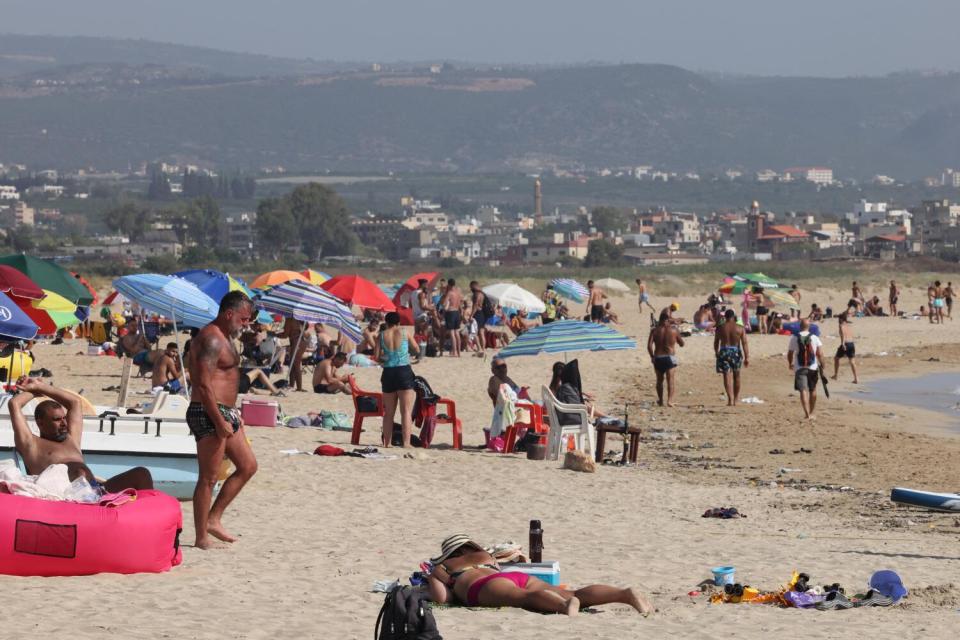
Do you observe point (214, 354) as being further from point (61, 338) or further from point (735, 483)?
point (61, 338)

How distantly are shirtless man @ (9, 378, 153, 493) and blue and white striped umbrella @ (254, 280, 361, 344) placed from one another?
7514 mm

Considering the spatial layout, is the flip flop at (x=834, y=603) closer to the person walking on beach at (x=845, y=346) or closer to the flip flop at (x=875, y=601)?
the flip flop at (x=875, y=601)

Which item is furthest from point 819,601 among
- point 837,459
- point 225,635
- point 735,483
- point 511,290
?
point 511,290

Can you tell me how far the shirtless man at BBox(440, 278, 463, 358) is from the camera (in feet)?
70.5

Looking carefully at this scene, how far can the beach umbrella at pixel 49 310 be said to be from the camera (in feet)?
45.9

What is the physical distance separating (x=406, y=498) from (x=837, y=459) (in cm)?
440

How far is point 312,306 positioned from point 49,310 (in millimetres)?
2470

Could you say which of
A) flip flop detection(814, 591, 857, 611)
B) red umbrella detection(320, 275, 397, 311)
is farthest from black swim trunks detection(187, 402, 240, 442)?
red umbrella detection(320, 275, 397, 311)

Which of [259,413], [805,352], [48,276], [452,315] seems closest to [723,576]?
[259,413]

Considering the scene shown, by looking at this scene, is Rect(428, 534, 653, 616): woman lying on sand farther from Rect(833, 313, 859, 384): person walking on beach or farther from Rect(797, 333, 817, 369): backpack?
Rect(833, 313, 859, 384): person walking on beach

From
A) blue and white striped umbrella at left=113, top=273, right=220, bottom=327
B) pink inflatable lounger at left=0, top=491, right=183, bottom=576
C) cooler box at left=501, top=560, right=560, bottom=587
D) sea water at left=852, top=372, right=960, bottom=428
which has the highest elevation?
blue and white striped umbrella at left=113, top=273, right=220, bottom=327

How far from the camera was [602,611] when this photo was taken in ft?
21.5

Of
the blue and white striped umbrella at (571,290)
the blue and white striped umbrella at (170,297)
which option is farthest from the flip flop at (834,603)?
the blue and white striped umbrella at (571,290)

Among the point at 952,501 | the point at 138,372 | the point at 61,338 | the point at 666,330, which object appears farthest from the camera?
the point at 61,338
